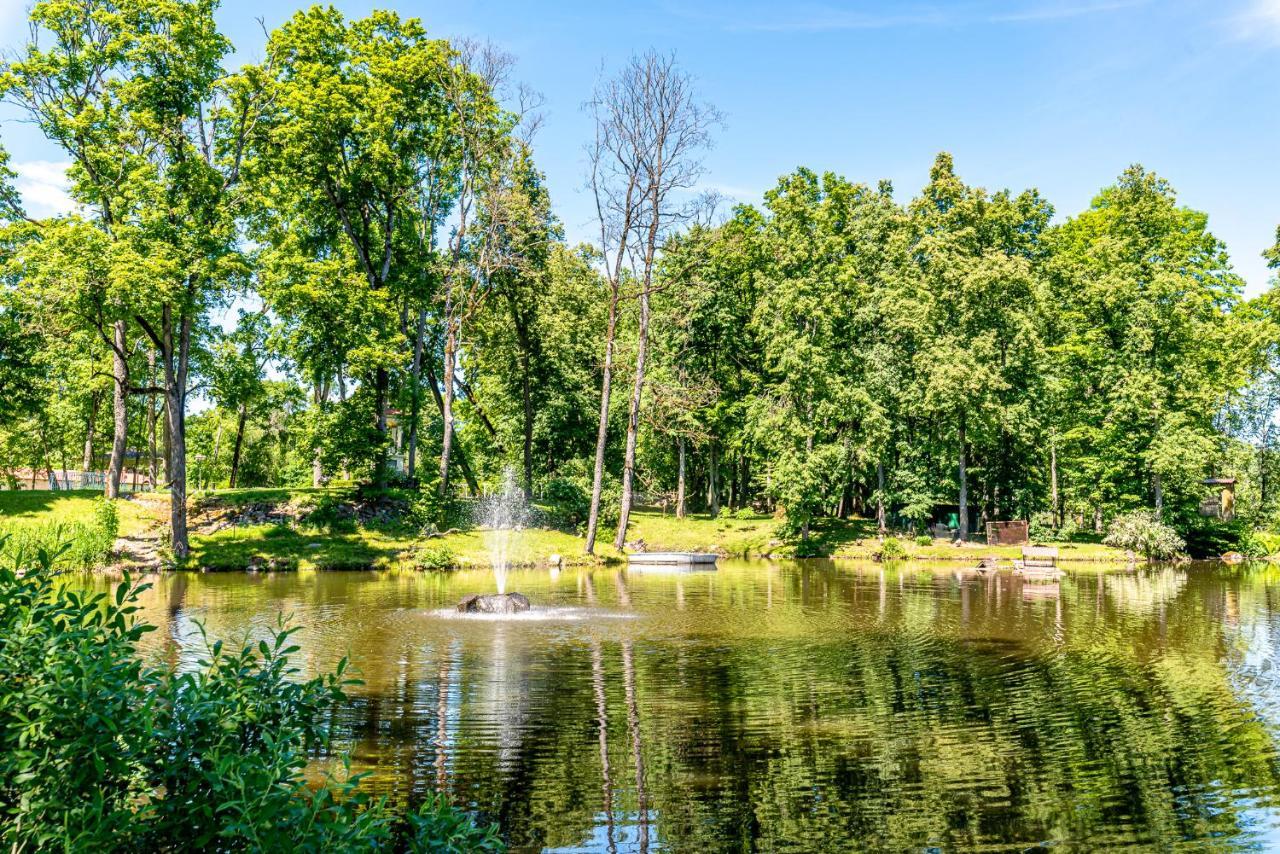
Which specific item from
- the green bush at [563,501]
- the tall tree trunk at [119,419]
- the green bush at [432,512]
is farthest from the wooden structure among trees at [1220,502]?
the tall tree trunk at [119,419]

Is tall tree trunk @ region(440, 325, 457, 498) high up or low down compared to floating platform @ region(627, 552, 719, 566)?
up

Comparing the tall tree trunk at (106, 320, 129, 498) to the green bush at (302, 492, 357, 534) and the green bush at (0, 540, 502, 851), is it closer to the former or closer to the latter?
the green bush at (302, 492, 357, 534)

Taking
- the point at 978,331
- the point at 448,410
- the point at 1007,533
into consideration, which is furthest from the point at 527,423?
the point at 1007,533

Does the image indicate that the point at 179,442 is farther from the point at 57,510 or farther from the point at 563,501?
the point at 563,501

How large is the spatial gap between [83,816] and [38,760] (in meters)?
0.35

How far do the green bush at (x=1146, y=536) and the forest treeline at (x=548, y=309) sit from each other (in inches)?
77.8

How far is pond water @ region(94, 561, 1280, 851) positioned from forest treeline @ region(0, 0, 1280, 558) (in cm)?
1689

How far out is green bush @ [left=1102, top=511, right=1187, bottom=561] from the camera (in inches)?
1609

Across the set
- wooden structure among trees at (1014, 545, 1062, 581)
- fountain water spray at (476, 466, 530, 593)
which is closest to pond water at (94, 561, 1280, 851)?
wooden structure among trees at (1014, 545, 1062, 581)

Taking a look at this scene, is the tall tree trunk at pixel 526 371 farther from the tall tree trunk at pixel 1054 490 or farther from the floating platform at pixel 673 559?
the tall tree trunk at pixel 1054 490

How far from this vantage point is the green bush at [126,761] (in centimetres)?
405

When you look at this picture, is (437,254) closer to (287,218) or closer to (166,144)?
(287,218)

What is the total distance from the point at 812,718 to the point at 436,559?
26202 millimetres

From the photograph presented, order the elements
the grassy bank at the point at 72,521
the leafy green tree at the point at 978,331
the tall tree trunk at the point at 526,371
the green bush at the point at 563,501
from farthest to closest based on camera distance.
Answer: the tall tree trunk at the point at 526,371
the green bush at the point at 563,501
the leafy green tree at the point at 978,331
the grassy bank at the point at 72,521
